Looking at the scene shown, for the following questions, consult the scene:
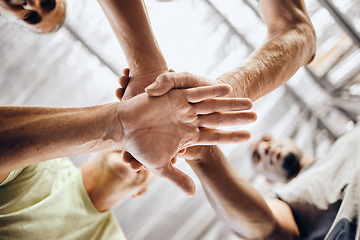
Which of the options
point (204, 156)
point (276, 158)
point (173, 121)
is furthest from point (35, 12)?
point (276, 158)

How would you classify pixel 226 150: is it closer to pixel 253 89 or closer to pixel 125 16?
pixel 253 89

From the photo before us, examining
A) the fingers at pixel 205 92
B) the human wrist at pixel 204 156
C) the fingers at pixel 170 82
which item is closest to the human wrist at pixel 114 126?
the fingers at pixel 170 82

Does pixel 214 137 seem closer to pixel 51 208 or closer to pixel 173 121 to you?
pixel 173 121

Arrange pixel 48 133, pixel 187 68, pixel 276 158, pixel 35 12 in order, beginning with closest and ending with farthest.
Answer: pixel 48 133 → pixel 35 12 → pixel 187 68 → pixel 276 158

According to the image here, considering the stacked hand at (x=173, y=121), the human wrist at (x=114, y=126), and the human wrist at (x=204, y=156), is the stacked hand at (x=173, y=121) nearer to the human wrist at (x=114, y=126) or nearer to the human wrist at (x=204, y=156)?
the human wrist at (x=114, y=126)

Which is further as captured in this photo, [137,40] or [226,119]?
[137,40]

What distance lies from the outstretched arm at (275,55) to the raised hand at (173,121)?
0.08 m

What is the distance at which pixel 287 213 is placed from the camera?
1335 mm

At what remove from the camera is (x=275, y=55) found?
3.59 feet

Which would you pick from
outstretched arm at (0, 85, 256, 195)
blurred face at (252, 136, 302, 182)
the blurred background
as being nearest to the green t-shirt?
the blurred background

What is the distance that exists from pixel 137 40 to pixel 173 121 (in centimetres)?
41

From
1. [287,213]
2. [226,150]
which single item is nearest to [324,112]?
[226,150]

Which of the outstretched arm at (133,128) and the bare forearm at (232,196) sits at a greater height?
the outstretched arm at (133,128)

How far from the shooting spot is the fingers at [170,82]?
787 mm
